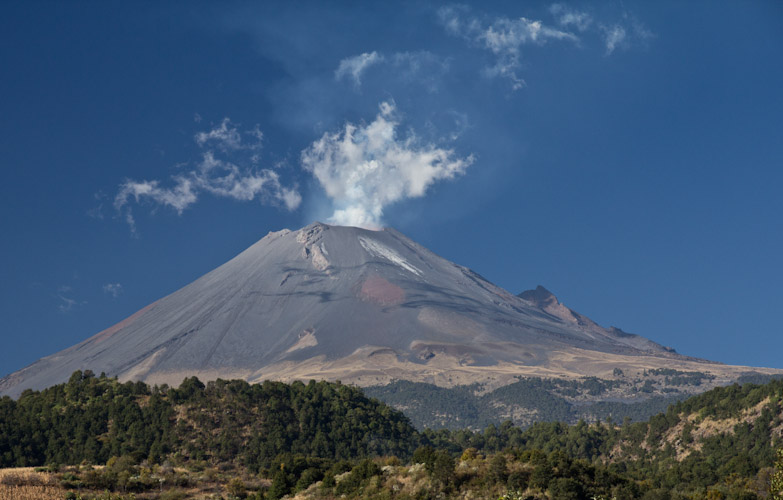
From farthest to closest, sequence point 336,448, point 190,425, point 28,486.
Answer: point 336,448 < point 190,425 < point 28,486

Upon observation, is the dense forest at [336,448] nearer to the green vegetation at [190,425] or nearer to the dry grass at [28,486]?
the green vegetation at [190,425]

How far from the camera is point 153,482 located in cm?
6919

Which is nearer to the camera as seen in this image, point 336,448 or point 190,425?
point 190,425

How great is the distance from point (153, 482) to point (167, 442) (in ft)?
104

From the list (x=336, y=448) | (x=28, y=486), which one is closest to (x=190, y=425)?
(x=336, y=448)

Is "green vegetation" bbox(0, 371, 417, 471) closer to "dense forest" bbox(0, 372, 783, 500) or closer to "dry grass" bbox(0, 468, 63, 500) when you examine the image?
"dense forest" bbox(0, 372, 783, 500)

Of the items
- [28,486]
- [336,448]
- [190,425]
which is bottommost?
[28,486]

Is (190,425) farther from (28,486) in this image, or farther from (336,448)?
(28,486)

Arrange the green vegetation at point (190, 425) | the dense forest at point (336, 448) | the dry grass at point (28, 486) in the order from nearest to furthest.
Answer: the dense forest at point (336, 448) → the dry grass at point (28, 486) → the green vegetation at point (190, 425)

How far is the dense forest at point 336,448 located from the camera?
5809 cm

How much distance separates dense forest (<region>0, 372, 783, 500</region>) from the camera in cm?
5809

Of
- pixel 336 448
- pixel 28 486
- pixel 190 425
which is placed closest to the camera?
pixel 28 486

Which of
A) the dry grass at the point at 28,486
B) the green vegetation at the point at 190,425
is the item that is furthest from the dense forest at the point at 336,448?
the dry grass at the point at 28,486

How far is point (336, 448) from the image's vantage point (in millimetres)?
114250
